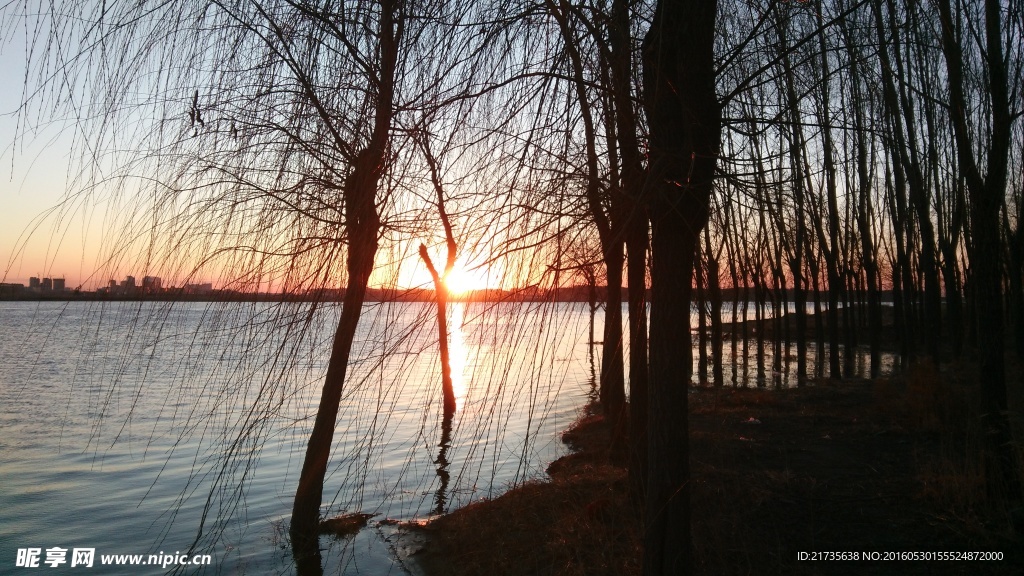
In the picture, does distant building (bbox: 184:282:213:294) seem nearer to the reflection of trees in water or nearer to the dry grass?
the reflection of trees in water

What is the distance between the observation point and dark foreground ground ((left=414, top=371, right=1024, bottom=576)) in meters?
4.09

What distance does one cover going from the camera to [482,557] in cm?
495

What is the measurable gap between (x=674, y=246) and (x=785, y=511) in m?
3.44

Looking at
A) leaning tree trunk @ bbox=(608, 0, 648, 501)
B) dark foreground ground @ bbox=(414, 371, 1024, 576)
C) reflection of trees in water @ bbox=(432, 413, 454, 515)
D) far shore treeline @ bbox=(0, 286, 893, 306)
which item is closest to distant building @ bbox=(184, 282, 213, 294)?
far shore treeline @ bbox=(0, 286, 893, 306)

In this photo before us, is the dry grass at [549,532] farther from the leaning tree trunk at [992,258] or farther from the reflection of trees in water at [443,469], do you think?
the leaning tree trunk at [992,258]

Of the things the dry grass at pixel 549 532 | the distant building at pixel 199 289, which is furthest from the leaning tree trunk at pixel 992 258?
the distant building at pixel 199 289

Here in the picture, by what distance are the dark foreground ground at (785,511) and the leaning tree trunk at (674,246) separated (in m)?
0.27

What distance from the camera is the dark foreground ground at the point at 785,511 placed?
13.4 feet

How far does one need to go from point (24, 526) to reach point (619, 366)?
8.45m

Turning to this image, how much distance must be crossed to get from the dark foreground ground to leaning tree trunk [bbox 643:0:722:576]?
0.88 feet

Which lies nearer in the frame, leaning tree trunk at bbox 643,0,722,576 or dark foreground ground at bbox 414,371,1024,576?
leaning tree trunk at bbox 643,0,722,576

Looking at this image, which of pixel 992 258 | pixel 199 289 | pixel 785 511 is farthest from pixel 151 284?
pixel 992 258

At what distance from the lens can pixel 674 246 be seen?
2732 millimetres

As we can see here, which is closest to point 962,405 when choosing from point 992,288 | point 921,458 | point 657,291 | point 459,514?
point 921,458
